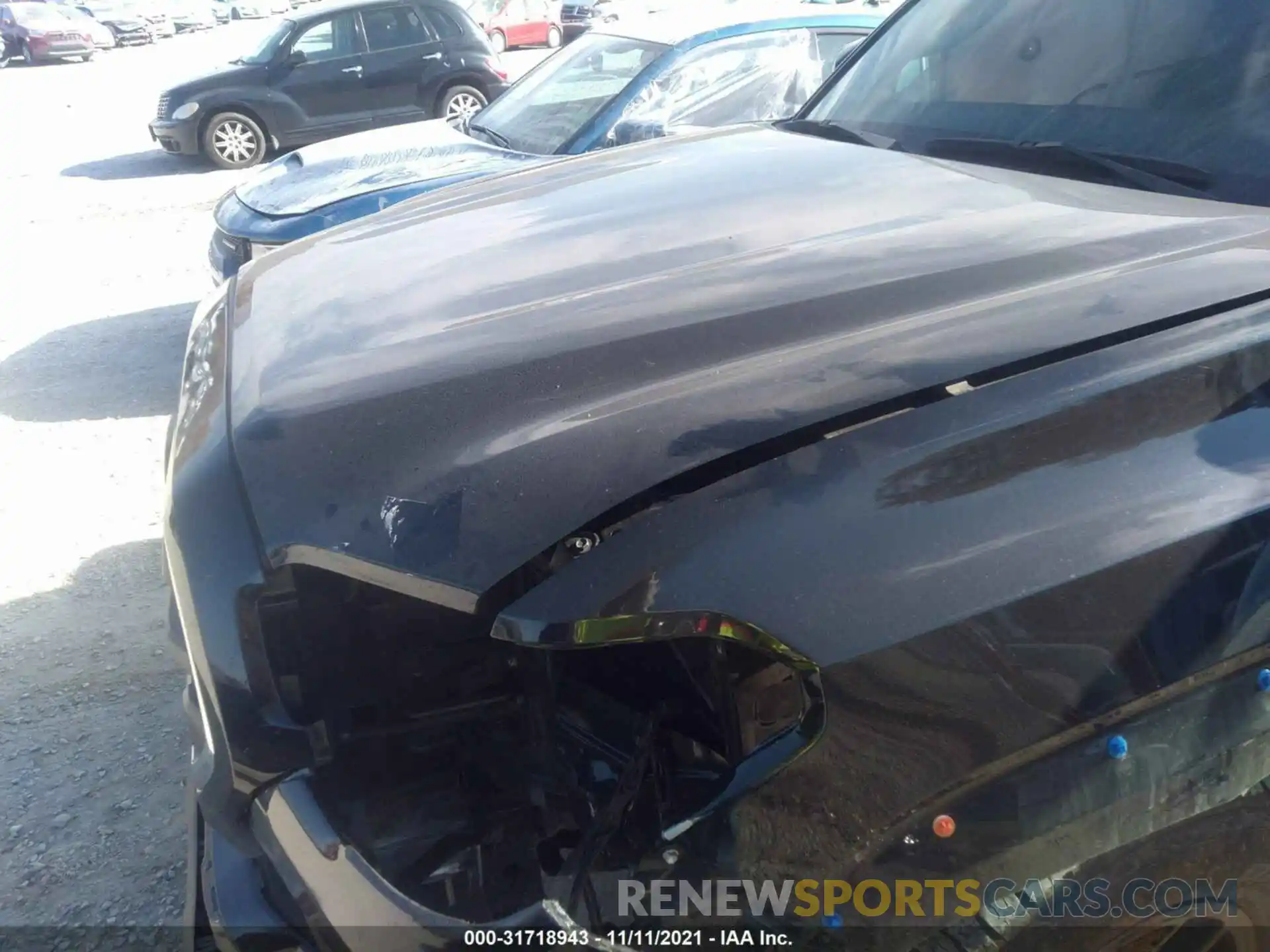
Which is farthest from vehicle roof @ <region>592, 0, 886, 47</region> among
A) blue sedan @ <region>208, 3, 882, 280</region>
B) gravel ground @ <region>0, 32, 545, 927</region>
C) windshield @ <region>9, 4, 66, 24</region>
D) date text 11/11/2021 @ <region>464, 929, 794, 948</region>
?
windshield @ <region>9, 4, 66, 24</region>

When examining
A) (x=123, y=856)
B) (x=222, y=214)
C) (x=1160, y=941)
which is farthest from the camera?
(x=222, y=214)

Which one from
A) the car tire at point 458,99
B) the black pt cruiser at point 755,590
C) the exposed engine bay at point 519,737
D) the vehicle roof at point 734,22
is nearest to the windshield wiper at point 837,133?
the black pt cruiser at point 755,590

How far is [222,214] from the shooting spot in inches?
222

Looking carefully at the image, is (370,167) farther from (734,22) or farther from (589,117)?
(734,22)

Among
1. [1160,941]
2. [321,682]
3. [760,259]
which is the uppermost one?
[760,259]

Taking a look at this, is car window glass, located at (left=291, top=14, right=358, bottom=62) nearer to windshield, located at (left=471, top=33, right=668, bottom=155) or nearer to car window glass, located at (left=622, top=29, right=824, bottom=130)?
windshield, located at (left=471, top=33, right=668, bottom=155)

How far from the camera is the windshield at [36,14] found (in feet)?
77.3

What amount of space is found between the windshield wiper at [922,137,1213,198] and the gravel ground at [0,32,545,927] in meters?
2.46

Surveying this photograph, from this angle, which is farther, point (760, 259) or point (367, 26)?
point (367, 26)

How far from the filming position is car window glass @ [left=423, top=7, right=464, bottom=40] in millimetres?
11547

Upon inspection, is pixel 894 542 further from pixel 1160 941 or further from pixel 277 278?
pixel 277 278

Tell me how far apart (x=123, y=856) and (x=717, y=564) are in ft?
6.65

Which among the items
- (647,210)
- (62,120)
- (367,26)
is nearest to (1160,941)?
(647,210)

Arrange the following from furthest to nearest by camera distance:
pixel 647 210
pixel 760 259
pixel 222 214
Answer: pixel 222 214
pixel 647 210
pixel 760 259
